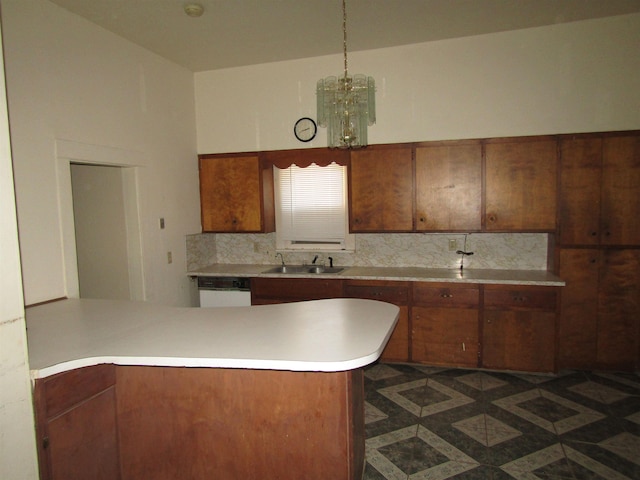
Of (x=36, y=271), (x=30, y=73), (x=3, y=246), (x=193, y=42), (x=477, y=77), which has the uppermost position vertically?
(x=193, y=42)

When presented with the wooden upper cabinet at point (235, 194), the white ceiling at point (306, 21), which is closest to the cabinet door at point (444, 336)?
the wooden upper cabinet at point (235, 194)

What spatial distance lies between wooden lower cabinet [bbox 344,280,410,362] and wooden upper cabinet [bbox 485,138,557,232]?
1011 mm

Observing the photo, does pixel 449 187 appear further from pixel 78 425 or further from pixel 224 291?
pixel 78 425

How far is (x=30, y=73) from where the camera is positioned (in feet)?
8.87

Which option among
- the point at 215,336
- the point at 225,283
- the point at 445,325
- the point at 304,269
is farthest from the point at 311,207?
the point at 215,336

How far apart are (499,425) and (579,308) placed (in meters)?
1.51

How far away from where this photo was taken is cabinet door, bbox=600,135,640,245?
363 cm

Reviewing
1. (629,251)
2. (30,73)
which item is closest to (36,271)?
(30,73)

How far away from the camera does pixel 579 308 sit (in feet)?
12.4

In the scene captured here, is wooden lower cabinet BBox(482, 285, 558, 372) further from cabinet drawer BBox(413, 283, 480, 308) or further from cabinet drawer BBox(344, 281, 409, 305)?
cabinet drawer BBox(344, 281, 409, 305)

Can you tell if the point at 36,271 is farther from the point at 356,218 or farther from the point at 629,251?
the point at 629,251

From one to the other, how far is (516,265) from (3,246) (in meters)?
4.10

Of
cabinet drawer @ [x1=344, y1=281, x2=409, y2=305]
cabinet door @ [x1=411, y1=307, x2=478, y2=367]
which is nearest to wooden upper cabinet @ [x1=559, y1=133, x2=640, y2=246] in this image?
cabinet door @ [x1=411, y1=307, x2=478, y2=367]

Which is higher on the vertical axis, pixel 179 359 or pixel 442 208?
pixel 442 208
